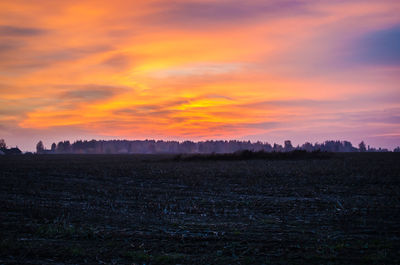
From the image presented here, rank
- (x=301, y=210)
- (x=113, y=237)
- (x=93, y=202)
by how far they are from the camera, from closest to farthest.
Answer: (x=113, y=237) → (x=301, y=210) → (x=93, y=202)

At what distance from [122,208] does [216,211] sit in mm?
4965

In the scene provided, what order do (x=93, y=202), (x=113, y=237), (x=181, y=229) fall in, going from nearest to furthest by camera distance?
(x=113, y=237) → (x=181, y=229) → (x=93, y=202)

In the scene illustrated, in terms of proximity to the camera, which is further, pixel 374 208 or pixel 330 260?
pixel 374 208

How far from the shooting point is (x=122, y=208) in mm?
19250

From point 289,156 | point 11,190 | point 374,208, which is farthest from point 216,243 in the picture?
point 289,156

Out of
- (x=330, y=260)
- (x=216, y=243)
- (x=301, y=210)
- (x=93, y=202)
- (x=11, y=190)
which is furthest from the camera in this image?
(x=11, y=190)

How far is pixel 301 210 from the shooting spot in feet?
60.2

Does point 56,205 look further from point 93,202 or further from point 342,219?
point 342,219

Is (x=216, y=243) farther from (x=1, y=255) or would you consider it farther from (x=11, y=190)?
(x=11, y=190)

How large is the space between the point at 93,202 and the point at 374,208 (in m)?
15.2

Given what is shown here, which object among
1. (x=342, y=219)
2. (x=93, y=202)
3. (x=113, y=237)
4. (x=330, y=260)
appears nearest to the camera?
(x=330, y=260)

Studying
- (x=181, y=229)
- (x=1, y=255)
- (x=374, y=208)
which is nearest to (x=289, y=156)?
(x=374, y=208)

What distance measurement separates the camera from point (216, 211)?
18.4 meters

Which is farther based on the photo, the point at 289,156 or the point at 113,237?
the point at 289,156
